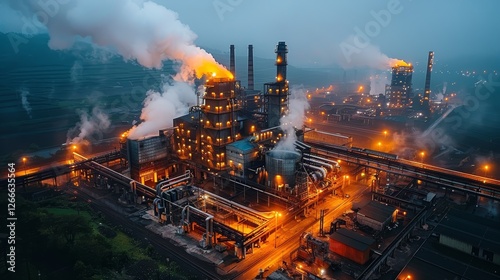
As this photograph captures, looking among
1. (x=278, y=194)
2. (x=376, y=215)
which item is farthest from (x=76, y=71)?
(x=376, y=215)

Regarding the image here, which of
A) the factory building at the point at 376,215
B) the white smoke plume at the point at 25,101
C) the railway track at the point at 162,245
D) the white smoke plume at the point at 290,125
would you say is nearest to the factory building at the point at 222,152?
the white smoke plume at the point at 290,125

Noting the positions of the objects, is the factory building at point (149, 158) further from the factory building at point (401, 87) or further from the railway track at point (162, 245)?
the factory building at point (401, 87)

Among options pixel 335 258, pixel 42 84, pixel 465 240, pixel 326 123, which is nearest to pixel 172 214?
pixel 335 258

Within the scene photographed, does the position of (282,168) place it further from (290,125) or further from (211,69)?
(211,69)

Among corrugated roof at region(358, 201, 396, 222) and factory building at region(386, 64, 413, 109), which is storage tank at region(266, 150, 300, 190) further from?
factory building at region(386, 64, 413, 109)

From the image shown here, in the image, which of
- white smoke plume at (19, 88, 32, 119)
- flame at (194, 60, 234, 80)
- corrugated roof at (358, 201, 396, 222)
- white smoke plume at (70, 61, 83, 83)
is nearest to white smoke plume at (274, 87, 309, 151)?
flame at (194, 60, 234, 80)

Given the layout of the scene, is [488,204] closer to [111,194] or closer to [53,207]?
[111,194]
